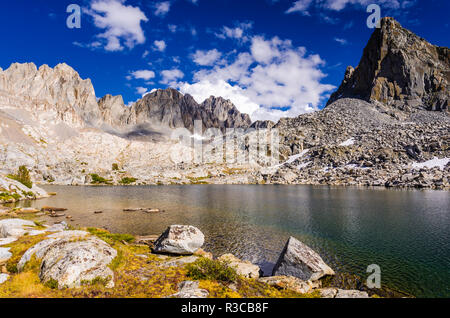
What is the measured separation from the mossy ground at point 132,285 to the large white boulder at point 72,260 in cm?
43

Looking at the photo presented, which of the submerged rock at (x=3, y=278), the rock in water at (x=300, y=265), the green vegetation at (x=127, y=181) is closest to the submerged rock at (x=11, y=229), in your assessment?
the submerged rock at (x=3, y=278)

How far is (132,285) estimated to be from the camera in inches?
569

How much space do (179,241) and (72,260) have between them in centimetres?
1202

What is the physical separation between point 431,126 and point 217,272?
24684cm

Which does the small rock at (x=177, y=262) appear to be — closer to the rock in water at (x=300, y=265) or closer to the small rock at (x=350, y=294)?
the rock in water at (x=300, y=265)

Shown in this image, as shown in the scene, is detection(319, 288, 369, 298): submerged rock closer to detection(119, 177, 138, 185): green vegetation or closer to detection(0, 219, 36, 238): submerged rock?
detection(0, 219, 36, 238): submerged rock

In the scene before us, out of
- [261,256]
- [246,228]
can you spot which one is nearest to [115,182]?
[246,228]

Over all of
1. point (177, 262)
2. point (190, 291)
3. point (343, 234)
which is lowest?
point (343, 234)

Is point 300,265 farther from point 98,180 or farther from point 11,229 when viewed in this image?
point 98,180

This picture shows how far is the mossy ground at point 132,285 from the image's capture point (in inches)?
499

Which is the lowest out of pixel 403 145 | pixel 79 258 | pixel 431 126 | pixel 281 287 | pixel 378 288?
pixel 378 288

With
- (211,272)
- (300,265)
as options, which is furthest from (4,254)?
(300,265)

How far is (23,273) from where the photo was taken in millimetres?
14570
